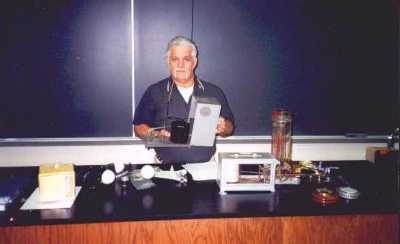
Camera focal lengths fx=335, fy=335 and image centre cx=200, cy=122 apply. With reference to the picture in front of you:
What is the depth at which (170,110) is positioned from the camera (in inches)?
102

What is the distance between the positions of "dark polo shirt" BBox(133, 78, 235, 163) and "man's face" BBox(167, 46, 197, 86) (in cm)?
12

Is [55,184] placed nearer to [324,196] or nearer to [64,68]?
[324,196]

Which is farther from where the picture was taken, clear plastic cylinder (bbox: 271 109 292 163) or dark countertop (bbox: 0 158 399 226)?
clear plastic cylinder (bbox: 271 109 292 163)

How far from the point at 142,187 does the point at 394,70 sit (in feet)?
8.38

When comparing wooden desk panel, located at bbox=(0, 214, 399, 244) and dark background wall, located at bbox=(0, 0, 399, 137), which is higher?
dark background wall, located at bbox=(0, 0, 399, 137)

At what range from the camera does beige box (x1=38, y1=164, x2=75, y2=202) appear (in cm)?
148

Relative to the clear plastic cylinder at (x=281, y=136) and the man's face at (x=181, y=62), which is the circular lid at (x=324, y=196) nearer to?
the clear plastic cylinder at (x=281, y=136)

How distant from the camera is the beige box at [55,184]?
Answer: 1483 mm

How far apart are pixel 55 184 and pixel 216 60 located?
5.91 ft

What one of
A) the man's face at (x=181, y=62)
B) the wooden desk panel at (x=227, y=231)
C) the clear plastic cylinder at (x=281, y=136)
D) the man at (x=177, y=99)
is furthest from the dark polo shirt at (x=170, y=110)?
the wooden desk panel at (x=227, y=231)

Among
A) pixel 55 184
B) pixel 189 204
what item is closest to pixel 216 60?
pixel 189 204

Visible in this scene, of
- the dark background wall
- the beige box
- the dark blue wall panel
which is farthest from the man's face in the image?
the beige box

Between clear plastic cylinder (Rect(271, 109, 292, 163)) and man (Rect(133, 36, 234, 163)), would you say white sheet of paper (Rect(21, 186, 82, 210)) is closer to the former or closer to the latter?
man (Rect(133, 36, 234, 163))

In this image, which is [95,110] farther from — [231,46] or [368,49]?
[368,49]
